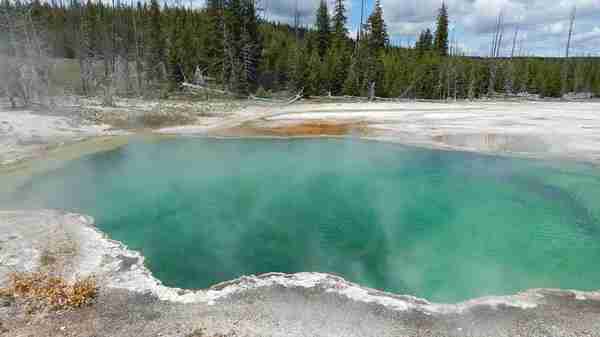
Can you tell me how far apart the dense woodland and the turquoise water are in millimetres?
19907

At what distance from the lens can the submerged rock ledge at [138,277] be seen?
5.04 m

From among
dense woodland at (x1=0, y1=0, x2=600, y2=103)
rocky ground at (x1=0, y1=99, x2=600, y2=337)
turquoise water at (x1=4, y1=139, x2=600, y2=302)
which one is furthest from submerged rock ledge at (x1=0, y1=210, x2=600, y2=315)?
dense woodland at (x1=0, y1=0, x2=600, y2=103)

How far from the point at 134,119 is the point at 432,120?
16.5 metres

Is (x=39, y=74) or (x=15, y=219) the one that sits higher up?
(x=39, y=74)

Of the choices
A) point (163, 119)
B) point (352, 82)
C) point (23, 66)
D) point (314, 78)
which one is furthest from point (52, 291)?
point (352, 82)

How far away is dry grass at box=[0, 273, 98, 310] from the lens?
4.76 metres

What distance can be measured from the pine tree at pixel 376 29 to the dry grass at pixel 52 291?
44174 mm

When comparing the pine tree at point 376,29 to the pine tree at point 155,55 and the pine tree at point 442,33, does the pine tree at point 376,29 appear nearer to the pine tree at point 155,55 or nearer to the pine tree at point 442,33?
the pine tree at point 442,33

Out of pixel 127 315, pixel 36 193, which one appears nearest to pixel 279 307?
pixel 127 315

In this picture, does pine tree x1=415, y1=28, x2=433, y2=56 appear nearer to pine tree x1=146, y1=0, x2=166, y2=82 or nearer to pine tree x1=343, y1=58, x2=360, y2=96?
pine tree x1=343, y1=58, x2=360, y2=96

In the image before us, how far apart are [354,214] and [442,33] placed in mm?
52668

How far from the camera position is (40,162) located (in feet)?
39.6

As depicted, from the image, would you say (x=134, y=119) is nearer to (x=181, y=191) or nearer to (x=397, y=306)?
(x=181, y=191)

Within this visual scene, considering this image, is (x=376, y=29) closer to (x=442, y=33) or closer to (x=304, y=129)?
(x=442, y=33)
